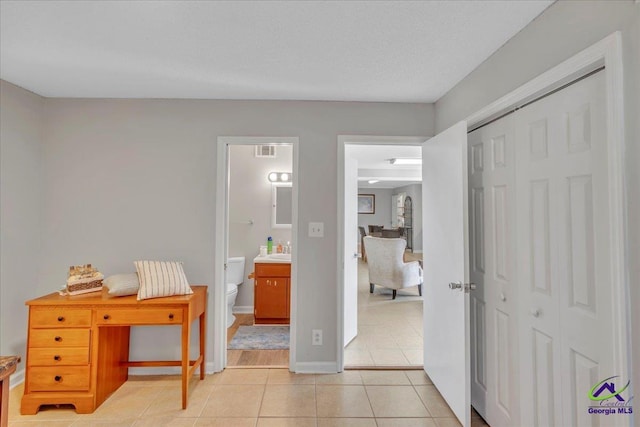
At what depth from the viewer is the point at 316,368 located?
259cm

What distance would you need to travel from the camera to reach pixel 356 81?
2.26 metres

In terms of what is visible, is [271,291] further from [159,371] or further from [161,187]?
[161,187]

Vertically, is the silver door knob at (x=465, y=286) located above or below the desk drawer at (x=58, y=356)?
above

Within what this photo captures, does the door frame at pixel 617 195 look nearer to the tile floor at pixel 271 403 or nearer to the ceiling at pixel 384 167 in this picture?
the tile floor at pixel 271 403

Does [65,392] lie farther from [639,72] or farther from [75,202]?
[639,72]

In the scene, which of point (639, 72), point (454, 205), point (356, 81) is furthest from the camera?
point (356, 81)

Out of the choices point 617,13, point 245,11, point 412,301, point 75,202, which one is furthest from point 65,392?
point 412,301

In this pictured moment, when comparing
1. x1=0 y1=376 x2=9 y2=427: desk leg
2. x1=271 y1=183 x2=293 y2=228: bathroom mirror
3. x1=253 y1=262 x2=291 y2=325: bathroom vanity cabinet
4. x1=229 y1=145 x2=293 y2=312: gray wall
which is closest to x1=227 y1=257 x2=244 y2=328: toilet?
x1=229 y1=145 x2=293 y2=312: gray wall

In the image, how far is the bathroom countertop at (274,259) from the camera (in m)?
3.60

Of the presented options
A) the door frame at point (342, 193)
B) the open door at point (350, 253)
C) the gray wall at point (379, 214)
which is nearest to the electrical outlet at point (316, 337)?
the door frame at point (342, 193)

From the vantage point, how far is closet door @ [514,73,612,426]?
3.92 ft

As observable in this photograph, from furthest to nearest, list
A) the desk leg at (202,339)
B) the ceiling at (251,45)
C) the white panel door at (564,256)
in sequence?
the desk leg at (202,339) → the ceiling at (251,45) → the white panel door at (564,256)

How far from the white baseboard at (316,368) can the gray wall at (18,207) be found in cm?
216

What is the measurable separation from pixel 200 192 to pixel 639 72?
2605 millimetres
